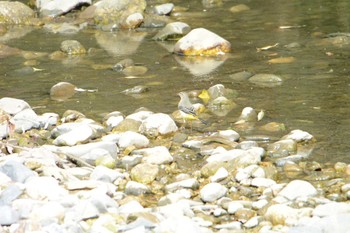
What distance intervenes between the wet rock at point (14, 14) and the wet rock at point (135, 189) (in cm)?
874

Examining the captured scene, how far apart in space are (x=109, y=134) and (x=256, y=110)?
1.62 m

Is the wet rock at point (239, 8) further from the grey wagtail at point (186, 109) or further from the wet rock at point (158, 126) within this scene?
the wet rock at point (158, 126)

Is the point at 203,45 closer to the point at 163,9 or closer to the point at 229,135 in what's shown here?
the point at 163,9

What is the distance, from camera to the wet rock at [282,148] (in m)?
7.46

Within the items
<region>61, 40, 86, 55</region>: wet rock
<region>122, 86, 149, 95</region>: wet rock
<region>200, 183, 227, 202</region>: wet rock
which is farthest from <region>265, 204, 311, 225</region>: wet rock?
<region>61, 40, 86, 55</region>: wet rock

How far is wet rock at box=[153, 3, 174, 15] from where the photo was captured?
49.2 feet

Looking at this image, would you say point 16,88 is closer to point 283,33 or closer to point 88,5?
point 283,33

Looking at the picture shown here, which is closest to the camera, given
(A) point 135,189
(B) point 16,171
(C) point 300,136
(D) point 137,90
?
(B) point 16,171

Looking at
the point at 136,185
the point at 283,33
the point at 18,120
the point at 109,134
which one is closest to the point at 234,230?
the point at 136,185

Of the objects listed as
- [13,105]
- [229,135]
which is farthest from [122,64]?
[229,135]

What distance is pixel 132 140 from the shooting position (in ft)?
25.7

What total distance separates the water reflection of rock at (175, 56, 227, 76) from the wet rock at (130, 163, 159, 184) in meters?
3.76

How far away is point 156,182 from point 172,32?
621cm

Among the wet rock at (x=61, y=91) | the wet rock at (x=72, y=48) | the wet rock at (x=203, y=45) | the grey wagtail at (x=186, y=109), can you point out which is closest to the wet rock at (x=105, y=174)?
the grey wagtail at (x=186, y=109)
